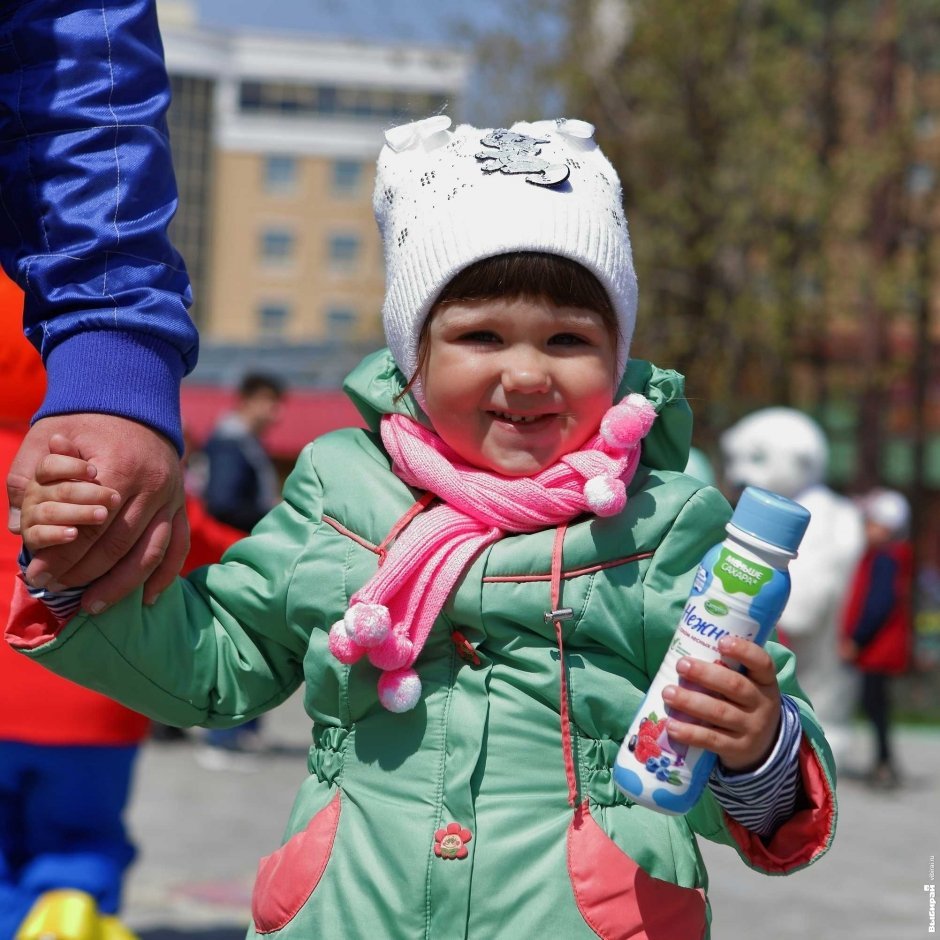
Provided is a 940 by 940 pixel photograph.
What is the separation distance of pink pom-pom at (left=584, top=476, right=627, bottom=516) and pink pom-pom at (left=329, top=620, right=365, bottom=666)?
341mm

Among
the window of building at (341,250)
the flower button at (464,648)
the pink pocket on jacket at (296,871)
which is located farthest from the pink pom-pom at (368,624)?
the window of building at (341,250)

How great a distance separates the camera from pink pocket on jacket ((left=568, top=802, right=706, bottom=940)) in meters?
1.91

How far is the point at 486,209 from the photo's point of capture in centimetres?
204

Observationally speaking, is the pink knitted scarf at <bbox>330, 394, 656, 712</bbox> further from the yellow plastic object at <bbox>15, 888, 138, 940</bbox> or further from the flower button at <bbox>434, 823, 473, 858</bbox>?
the yellow plastic object at <bbox>15, 888, 138, 940</bbox>

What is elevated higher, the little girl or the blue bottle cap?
the blue bottle cap

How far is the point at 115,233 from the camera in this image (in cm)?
202

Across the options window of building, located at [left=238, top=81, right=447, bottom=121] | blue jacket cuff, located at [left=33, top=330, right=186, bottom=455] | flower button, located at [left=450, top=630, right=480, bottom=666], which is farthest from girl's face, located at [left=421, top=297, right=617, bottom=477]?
window of building, located at [left=238, top=81, right=447, bottom=121]

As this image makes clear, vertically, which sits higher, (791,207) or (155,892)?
(791,207)

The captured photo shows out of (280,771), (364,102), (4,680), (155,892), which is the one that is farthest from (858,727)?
(364,102)

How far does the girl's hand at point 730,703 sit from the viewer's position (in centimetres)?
172

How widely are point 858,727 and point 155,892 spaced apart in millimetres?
7443

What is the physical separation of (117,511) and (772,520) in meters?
0.75

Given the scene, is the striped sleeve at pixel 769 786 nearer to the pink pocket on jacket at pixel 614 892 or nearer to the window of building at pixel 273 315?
the pink pocket on jacket at pixel 614 892

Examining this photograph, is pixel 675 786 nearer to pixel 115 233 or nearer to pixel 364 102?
pixel 115 233
